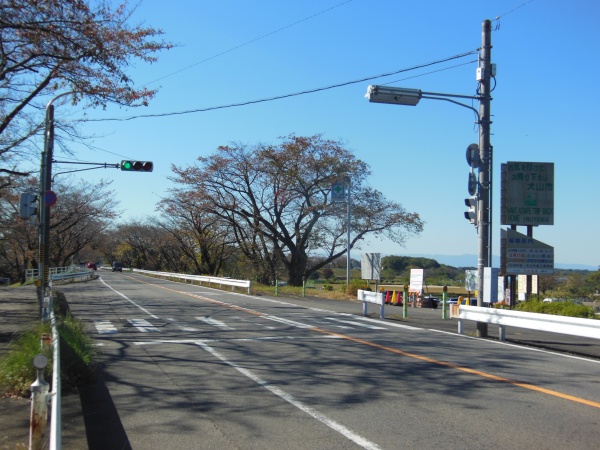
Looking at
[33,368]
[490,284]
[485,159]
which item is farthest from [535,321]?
[33,368]

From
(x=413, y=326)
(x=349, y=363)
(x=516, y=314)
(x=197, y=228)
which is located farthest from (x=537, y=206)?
(x=197, y=228)

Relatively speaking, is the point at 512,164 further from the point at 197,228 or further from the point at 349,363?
the point at 197,228

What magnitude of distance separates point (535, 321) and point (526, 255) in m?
10.1

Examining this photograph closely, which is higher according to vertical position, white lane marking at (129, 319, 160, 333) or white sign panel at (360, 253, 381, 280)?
white sign panel at (360, 253, 381, 280)

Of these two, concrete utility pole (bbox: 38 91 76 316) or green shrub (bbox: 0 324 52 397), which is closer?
green shrub (bbox: 0 324 52 397)

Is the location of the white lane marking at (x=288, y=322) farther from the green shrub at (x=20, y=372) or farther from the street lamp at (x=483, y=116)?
the green shrub at (x=20, y=372)

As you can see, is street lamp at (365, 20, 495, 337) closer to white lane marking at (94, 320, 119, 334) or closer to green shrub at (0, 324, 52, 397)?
white lane marking at (94, 320, 119, 334)

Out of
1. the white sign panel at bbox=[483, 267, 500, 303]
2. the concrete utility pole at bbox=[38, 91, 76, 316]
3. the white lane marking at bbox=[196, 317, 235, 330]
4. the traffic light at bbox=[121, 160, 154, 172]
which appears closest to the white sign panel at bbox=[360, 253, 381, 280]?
the traffic light at bbox=[121, 160, 154, 172]

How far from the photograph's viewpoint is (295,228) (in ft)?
142

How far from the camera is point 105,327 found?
14.2 metres

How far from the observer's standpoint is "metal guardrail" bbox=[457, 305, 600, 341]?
10.4m

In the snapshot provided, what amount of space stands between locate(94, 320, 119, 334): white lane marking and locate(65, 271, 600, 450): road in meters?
0.22

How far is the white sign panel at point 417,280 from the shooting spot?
95.8 feet

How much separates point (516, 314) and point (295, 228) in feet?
103
